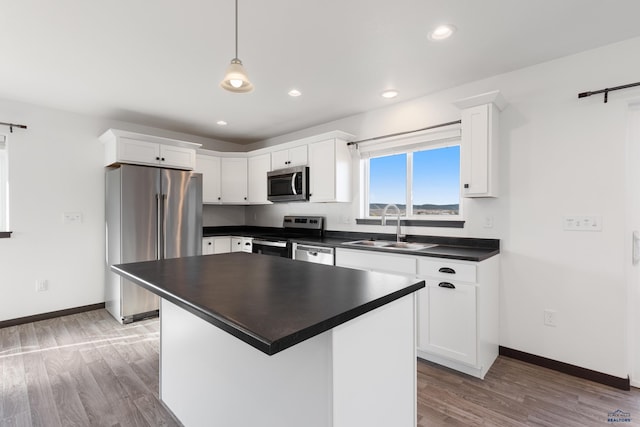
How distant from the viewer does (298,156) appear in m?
3.98

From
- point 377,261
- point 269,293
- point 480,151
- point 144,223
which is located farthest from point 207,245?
point 480,151

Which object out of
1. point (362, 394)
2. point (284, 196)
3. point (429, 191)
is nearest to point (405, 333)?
point (362, 394)

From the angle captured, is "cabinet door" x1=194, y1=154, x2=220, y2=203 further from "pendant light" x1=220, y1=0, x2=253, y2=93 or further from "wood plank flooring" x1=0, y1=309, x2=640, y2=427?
"pendant light" x1=220, y1=0, x2=253, y2=93

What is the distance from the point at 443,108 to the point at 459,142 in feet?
1.22

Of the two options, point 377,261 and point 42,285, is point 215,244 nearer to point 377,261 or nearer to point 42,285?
point 42,285

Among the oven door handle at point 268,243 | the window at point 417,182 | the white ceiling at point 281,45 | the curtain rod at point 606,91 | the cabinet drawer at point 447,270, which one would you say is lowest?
the cabinet drawer at point 447,270

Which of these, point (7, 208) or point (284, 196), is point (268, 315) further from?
point (7, 208)

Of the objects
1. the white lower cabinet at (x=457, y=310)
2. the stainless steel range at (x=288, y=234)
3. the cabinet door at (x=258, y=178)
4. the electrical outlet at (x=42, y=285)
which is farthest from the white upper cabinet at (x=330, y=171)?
the electrical outlet at (x=42, y=285)

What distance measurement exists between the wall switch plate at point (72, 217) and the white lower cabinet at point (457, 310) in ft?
11.9

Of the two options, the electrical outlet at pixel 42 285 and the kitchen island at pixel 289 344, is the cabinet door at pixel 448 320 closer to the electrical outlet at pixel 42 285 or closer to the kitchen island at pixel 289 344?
the kitchen island at pixel 289 344

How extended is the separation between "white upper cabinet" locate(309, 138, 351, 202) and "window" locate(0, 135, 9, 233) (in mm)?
3283

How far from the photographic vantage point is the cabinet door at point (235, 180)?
15.6ft

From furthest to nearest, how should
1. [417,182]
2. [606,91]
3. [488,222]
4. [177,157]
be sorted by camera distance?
[177,157], [417,182], [488,222], [606,91]

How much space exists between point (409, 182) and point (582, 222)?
1.49 meters
